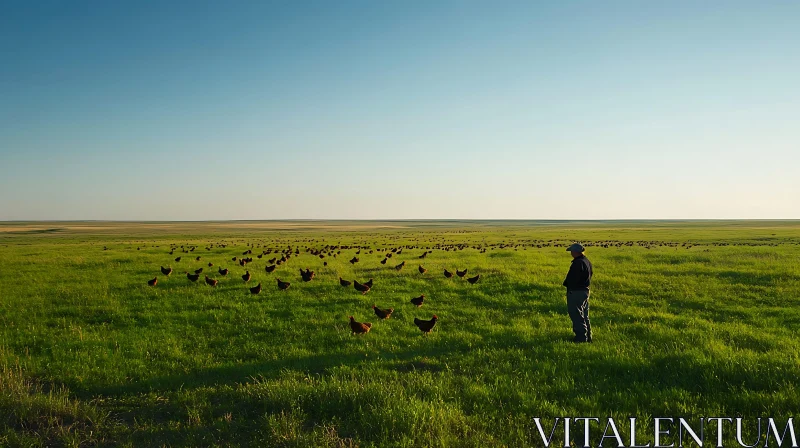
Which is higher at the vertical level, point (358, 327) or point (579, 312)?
point (579, 312)

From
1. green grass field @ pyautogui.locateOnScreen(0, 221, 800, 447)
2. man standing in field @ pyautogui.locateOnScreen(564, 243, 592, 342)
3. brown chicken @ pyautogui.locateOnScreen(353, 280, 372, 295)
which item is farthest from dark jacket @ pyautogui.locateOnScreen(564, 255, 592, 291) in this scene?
brown chicken @ pyautogui.locateOnScreen(353, 280, 372, 295)

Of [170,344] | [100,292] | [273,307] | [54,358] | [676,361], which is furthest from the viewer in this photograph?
[100,292]

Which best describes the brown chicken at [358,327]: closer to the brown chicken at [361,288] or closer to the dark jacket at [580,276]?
the dark jacket at [580,276]

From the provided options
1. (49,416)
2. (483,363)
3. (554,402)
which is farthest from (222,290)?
(554,402)

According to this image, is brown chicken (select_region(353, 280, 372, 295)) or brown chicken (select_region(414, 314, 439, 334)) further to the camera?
brown chicken (select_region(353, 280, 372, 295))

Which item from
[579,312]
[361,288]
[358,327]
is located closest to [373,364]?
[358,327]

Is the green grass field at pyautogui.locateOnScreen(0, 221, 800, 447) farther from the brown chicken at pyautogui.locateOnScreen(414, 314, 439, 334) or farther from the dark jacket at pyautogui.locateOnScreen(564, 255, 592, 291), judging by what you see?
the dark jacket at pyautogui.locateOnScreen(564, 255, 592, 291)

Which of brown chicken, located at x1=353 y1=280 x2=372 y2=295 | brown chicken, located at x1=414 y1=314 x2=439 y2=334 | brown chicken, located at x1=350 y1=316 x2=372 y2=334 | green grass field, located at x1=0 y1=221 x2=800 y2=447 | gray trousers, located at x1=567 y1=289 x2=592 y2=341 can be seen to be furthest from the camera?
brown chicken, located at x1=353 y1=280 x2=372 y2=295

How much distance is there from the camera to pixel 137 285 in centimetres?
2036

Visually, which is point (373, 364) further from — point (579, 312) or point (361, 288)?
point (361, 288)

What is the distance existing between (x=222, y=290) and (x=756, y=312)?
19.6m

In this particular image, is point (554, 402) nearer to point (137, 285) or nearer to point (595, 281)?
point (595, 281)

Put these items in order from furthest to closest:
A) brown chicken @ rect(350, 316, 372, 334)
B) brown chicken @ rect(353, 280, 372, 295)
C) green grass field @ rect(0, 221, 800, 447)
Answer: brown chicken @ rect(353, 280, 372, 295), brown chicken @ rect(350, 316, 372, 334), green grass field @ rect(0, 221, 800, 447)

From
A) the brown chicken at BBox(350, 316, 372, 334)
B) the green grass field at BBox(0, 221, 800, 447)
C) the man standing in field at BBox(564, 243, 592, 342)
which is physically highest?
the man standing in field at BBox(564, 243, 592, 342)
